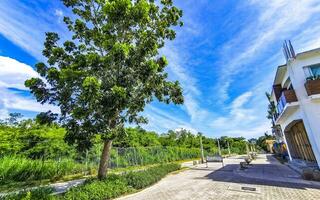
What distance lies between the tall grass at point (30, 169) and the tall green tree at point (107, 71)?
5.61m

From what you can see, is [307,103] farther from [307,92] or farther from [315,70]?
[315,70]

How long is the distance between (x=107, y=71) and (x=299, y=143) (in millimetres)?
18760

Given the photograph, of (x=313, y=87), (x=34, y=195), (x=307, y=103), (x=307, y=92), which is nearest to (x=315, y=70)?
Answer: (x=313, y=87)

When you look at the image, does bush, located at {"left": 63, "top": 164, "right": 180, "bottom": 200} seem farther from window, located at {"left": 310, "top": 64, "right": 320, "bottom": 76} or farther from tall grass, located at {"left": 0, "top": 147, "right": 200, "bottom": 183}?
window, located at {"left": 310, "top": 64, "right": 320, "bottom": 76}

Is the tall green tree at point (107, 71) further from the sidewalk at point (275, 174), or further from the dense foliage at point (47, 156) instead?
the sidewalk at point (275, 174)

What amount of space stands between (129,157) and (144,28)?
15.7 m

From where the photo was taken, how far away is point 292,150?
2127cm

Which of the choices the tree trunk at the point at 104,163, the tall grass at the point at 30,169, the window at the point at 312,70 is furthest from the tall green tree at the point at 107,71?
the window at the point at 312,70

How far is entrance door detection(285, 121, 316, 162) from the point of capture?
51.6 feet

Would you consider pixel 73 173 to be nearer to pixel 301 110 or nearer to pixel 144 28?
pixel 144 28

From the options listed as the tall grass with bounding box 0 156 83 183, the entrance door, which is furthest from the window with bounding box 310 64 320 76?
the tall grass with bounding box 0 156 83 183

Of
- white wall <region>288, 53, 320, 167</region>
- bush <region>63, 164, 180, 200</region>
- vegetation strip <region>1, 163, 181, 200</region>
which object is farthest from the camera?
white wall <region>288, 53, 320, 167</region>

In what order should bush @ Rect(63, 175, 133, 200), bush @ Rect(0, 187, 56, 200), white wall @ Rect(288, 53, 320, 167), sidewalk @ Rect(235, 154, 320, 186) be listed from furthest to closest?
white wall @ Rect(288, 53, 320, 167) < sidewalk @ Rect(235, 154, 320, 186) < bush @ Rect(63, 175, 133, 200) < bush @ Rect(0, 187, 56, 200)

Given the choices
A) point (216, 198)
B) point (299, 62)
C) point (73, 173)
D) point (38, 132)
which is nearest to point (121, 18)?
point (216, 198)
